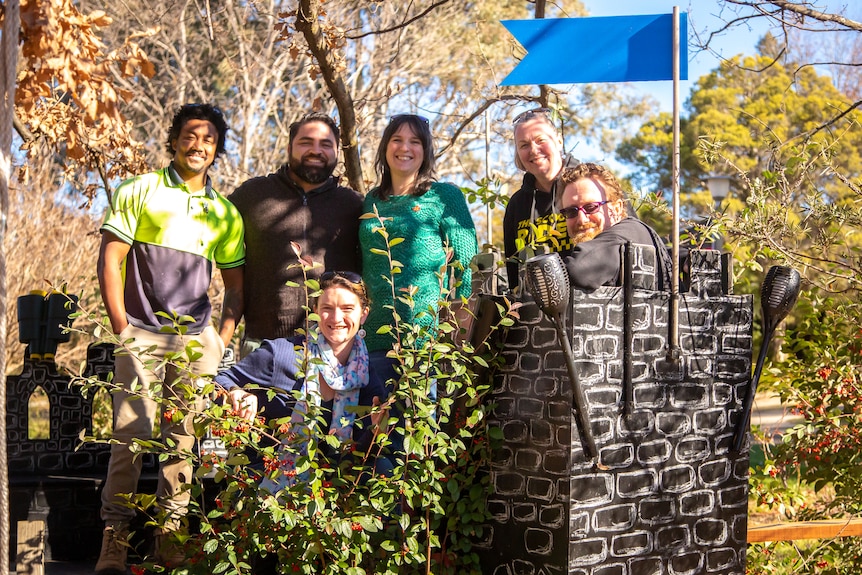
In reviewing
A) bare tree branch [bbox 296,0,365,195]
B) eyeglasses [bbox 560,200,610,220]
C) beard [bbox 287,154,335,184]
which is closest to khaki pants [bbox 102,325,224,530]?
beard [bbox 287,154,335,184]

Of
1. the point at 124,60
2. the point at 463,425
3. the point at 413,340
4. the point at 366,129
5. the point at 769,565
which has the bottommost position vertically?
the point at 769,565

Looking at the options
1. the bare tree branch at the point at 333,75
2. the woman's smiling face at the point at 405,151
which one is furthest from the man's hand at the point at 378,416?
the bare tree branch at the point at 333,75

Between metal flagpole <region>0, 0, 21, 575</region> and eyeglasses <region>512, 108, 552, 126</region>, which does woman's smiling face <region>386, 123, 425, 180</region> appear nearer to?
eyeglasses <region>512, 108, 552, 126</region>

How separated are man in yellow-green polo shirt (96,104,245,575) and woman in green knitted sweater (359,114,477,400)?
0.71 meters

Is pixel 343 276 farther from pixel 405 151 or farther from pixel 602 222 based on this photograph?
pixel 602 222

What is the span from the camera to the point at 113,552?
4.33 metres

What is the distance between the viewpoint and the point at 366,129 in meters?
13.7

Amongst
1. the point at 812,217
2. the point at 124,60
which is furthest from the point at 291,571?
the point at 812,217

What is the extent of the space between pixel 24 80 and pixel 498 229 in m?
19.5

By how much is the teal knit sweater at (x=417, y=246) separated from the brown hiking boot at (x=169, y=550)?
1122mm

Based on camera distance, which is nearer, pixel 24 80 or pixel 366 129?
pixel 24 80

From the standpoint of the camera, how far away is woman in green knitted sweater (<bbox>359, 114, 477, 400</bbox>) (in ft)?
14.1

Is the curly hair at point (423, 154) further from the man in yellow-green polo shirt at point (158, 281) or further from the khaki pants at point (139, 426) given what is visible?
the khaki pants at point (139, 426)

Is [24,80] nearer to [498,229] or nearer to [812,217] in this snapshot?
[812,217]
